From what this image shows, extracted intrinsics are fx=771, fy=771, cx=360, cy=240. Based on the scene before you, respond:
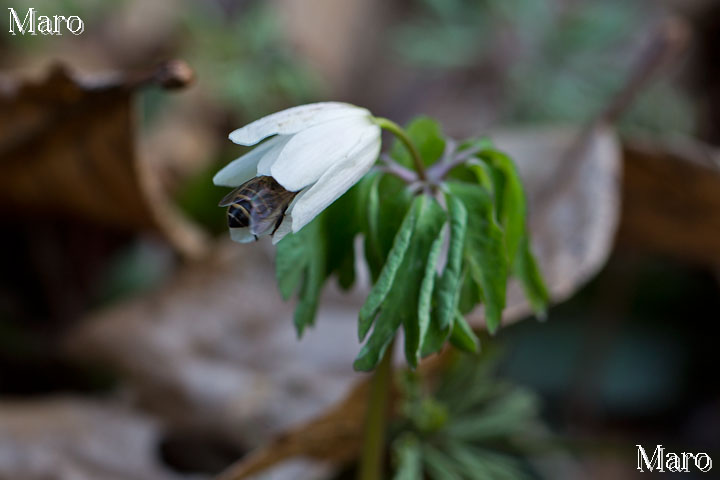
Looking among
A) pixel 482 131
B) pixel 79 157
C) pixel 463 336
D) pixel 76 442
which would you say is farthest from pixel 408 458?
pixel 482 131

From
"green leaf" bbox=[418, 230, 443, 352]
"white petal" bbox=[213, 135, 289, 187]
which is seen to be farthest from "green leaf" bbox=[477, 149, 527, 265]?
"white petal" bbox=[213, 135, 289, 187]

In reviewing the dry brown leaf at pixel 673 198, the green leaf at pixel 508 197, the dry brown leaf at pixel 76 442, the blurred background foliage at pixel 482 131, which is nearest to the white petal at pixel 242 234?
the green leaf at pixel 508 197

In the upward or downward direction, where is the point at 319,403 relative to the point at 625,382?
upward

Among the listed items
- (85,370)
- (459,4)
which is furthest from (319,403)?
(459,4)

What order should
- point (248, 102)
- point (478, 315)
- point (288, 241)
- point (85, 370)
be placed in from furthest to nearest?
1. point (248, 102)
2. point (85, 370)
3. point (478, 315)
4. point (288, 241)

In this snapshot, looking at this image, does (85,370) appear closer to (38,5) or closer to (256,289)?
(256,289)

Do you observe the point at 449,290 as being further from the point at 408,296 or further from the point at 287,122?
the point at 287,122
